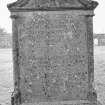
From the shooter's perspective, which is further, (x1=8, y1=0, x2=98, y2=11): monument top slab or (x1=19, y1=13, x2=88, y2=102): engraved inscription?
(x1=19, y1=13, x2=88, y2=102): engraved inscription

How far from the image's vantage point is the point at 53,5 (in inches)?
207

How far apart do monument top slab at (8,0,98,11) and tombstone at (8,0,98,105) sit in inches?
1.2

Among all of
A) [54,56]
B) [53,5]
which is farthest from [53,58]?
[53,5]

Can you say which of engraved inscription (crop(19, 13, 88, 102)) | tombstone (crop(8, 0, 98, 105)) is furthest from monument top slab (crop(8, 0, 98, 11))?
engraved inscription (crop(19, 13, 88, 102))

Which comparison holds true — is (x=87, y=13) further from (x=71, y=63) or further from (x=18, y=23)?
(x=18, y=23)

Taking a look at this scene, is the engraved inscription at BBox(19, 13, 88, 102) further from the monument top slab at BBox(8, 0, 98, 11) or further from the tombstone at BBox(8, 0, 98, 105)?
the monument top slab at BBox(8, 0, 98, 11)

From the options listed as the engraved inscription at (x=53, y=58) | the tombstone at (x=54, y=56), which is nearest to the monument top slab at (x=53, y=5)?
the tombstone at (x=54, y=56)

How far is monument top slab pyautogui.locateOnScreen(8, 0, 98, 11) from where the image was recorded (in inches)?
204

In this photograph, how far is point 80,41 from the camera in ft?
17.7

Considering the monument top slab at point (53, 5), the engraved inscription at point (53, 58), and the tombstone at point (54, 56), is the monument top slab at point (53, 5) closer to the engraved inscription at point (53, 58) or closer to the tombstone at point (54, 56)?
the tombstone at point (54, 56)

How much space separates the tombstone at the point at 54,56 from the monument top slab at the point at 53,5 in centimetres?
3

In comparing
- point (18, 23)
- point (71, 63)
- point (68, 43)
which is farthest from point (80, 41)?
point (18, 23)

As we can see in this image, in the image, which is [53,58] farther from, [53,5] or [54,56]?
[53,5]

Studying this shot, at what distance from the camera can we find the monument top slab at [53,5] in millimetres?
5184
